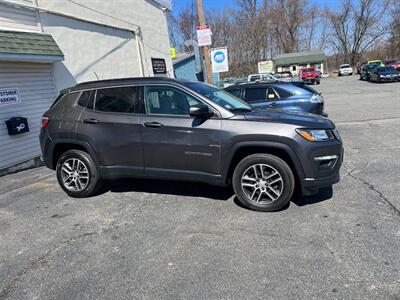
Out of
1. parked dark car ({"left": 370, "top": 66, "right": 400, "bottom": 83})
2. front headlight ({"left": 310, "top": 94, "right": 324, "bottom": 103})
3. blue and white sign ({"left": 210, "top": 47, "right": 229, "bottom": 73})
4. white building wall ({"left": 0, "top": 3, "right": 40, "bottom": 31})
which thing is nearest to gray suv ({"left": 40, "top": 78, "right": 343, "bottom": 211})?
front headlight ({"left": 310, "top": 94, "right": 324, "bottom": 103})

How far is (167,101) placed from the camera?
4.54 meters

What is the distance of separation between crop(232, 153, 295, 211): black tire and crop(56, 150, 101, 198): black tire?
7.39 feet

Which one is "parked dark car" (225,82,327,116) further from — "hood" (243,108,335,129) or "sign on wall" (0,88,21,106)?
"sign on wall" (0,88,21,106)

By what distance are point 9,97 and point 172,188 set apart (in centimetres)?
525

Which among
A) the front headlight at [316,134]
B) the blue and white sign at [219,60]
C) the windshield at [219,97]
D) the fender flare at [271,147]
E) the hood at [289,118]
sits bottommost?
the fender flare at [271,147]

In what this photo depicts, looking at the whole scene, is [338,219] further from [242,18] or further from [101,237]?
[242,18]

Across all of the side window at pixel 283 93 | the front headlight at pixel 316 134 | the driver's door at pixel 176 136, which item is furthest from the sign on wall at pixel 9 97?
the front headlight at pixel 316 134

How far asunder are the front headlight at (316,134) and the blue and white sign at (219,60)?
1195cm

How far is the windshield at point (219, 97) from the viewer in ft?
14.6

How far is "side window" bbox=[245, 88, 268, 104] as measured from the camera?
8.38 metres

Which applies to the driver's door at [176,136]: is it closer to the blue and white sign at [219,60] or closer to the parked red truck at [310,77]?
the blue and white sign at [219,60]

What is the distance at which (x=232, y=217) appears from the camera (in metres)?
4.07

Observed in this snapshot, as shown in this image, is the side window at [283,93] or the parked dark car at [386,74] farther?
the parked dark car at [386,74]

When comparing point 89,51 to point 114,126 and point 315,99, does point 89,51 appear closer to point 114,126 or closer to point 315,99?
point 114,126
